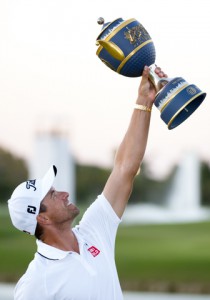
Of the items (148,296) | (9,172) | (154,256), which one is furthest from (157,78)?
(9,172)

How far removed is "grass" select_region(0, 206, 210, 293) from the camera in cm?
1438

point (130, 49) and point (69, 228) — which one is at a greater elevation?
point (130, 49)

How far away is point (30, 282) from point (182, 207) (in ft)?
101

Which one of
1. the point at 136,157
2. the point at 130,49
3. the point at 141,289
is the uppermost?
the point at 130,49

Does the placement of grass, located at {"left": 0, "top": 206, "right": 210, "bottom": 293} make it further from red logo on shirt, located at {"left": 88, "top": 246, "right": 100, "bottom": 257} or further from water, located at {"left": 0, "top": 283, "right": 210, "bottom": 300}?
red logo on shirt, located at {"left": 88, "top": 246, "right": 100, "bottom": 257}

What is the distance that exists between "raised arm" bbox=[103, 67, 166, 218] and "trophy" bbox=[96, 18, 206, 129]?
8 cm

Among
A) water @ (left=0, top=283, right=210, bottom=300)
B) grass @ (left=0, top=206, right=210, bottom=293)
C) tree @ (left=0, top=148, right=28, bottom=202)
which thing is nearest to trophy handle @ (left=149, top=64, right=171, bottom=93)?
water @ (left=0, top=283, right=210, bottom=300)

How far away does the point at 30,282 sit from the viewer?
3.57 metres

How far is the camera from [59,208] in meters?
3.75

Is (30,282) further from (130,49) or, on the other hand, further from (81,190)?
(81,190)

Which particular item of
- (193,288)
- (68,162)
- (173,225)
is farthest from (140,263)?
(173,225)

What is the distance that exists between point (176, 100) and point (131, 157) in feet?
1.20

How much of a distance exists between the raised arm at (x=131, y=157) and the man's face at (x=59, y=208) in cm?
22

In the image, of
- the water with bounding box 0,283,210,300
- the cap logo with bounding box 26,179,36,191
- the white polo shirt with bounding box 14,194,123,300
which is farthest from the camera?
the water with bounding box 0,283,210,300
